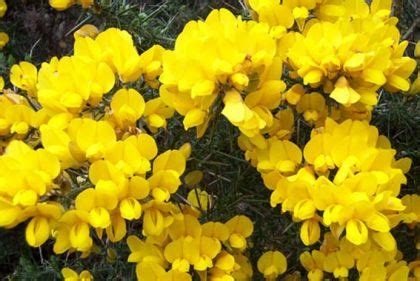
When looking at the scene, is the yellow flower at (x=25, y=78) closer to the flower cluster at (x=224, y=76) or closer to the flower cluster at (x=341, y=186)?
the flower cluster at (x=224, y=76)

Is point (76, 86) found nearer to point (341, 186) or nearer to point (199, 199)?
point (199, 199)

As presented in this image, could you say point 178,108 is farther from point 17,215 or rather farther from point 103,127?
point 17,215

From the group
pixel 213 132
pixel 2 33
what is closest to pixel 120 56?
pixel 213 132

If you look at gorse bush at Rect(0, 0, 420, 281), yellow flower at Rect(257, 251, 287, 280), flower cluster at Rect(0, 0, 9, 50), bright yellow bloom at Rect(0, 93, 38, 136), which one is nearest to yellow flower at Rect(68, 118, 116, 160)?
gorse bush at Rect(0, 0, 420, 281)

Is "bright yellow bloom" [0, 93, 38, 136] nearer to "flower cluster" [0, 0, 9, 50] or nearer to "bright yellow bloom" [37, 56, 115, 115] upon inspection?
"bright yellow bloom" [37, 56, 115, 115]

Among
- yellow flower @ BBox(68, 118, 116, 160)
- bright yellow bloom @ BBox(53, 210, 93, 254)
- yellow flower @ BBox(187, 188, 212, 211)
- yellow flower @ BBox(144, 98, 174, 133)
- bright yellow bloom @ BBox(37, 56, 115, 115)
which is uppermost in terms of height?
bright yellow bloom @ BBox(37, 56, 115, 115)
